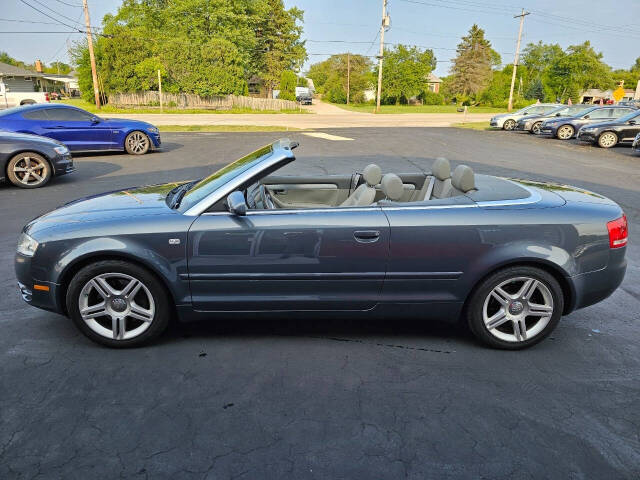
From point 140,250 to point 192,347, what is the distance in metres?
0.81

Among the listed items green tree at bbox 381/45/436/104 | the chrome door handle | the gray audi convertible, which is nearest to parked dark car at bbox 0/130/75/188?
the gray audi convertible

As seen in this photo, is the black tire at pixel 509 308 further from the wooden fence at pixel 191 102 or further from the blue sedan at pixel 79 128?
the wooden fence at pixel 191 102

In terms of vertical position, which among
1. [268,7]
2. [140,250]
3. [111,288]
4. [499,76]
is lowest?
[111,288]

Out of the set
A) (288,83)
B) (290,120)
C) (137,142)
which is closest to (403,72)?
(288,83)

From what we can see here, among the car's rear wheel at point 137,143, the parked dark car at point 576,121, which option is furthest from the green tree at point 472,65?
the car's rear wheel at point 137,143

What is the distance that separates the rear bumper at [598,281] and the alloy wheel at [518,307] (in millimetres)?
211

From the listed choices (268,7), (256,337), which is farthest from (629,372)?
(268,7)

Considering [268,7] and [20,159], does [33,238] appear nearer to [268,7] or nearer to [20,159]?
[20,159]

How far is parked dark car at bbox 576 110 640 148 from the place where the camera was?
18406 millimetres

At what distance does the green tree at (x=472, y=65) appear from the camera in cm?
8375

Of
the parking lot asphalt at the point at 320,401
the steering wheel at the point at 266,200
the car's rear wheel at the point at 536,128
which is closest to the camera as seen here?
the parking lot asphalt at the point at 320,401

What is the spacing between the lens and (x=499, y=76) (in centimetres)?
7769

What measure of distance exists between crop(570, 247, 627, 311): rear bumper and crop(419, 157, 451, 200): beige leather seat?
3.96 ft

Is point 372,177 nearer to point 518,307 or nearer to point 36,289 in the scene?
point 518,307
